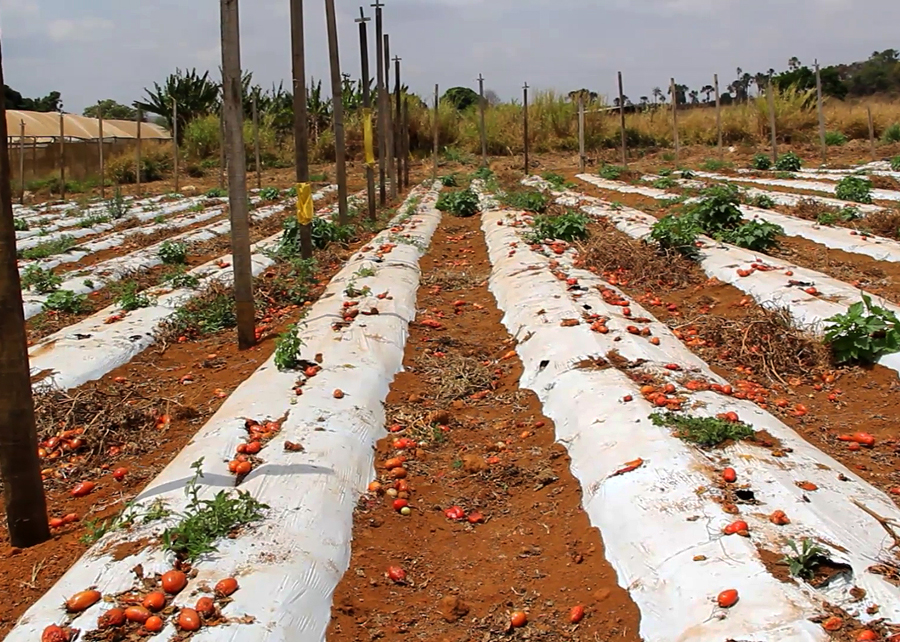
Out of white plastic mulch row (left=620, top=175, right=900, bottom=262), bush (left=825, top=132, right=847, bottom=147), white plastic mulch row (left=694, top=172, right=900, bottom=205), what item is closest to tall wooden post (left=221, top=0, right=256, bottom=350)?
white plastic mulch row (left=620, top=175, right=900, bottom=262)

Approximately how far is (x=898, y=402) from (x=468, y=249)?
23.8 ft

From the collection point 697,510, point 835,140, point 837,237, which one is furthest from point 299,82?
point 835,140

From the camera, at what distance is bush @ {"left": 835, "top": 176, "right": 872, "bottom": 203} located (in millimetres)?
13102

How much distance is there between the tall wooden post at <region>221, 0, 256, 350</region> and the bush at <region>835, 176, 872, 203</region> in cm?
1026

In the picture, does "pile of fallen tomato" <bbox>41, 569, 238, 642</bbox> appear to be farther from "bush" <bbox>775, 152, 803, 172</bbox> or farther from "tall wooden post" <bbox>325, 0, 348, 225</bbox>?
"bush" <bbox>775, 152, 803, 172</bbox>

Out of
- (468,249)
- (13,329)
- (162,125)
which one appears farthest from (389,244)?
(162,125)

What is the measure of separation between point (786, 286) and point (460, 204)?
29.2ft

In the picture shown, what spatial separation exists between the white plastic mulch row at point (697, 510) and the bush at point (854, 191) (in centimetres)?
903

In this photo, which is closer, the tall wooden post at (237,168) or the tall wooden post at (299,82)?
the tall wooden post at (237,168)

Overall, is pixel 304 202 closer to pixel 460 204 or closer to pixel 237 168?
pixel 237 168

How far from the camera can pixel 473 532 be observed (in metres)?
4.02

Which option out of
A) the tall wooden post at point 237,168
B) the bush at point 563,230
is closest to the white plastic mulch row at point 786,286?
the bush at point 563,230

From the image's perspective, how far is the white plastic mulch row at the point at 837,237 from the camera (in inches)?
350

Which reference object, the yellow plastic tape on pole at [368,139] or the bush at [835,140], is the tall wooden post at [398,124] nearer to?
the yellow plastic tape on pole at [368,139]
